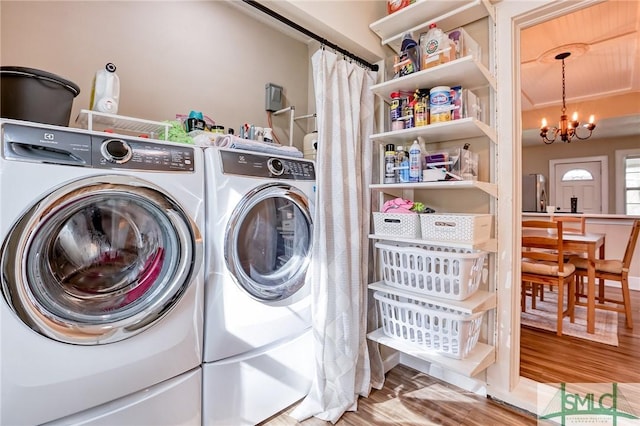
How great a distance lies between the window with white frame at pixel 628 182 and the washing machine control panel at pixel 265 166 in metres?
5.87

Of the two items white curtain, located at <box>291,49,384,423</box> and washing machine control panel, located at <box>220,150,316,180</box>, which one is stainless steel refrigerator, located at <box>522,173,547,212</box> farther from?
washing machine control panel, located at <box>220,150,316,180</box>

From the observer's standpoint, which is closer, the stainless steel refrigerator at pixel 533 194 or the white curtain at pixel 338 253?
the white curtain at pixel 338 253

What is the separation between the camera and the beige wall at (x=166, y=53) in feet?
4.69

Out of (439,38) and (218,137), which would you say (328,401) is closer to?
(218,137)

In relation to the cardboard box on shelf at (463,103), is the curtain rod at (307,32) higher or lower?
higher

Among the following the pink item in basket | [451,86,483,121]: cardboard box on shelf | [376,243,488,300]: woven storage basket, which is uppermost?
[451,86,483,121]: cardboard box on shelf

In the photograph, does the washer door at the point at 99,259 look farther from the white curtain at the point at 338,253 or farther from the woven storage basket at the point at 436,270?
the woven storage basket at the point at 436,270

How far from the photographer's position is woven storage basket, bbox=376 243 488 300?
1464mm

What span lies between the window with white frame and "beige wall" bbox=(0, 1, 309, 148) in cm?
546

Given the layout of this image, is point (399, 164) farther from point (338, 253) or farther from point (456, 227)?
point (338, 253)

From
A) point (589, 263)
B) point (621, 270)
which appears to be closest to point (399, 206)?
point (589, 263)

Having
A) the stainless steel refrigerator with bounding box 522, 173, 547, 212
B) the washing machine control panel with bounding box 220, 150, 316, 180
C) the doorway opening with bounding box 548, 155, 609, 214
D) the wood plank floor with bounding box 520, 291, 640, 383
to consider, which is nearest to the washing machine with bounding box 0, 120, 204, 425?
the washing machine control panel with bounding box 220, 150, 316, 180

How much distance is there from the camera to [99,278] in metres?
1.11

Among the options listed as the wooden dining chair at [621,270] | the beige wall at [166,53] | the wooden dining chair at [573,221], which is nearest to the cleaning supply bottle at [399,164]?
the beige wall at [166,53]
